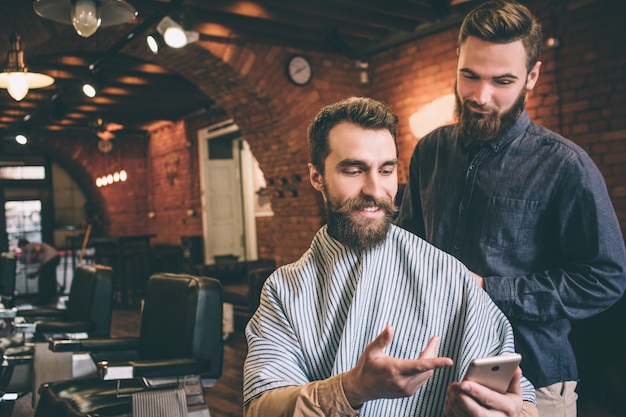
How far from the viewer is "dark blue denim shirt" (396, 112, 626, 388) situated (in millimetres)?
1257

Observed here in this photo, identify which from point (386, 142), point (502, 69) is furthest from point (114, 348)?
point (502, 69)

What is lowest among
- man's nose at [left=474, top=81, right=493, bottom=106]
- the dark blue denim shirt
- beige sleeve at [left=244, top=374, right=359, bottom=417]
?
beige sleeve at [left=244, top=374, right=359, bottom=417]

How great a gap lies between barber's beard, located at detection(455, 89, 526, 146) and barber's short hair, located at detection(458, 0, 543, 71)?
110 mm

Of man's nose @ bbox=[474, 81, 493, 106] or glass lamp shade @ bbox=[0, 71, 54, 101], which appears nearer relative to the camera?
man's nose @ bbox=[474, 81, 493, 106]

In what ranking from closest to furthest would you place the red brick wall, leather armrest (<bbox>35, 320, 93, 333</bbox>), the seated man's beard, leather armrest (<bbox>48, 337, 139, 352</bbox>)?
the seated man's beard < leather armrest (<bbox>48, 337, 139, 352</bbox>) < leather armrest (<bbox>35, 320, 93, 333</bbox>) < the red brick wall

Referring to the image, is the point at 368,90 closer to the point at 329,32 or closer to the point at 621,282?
the point at 329,32

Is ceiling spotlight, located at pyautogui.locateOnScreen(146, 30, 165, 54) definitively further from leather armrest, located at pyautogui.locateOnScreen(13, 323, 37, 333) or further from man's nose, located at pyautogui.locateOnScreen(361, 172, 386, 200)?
man's nose, located at pyautogui.locateOnScreen(361, 172, 386, 200)

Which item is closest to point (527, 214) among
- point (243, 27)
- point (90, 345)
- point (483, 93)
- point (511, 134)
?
point (511, 134)

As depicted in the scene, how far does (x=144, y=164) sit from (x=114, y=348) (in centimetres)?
912

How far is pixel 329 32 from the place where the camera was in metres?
5.16

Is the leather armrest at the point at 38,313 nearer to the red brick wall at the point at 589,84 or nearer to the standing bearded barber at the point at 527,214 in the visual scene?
the standing bearded barber at the point at 527,214

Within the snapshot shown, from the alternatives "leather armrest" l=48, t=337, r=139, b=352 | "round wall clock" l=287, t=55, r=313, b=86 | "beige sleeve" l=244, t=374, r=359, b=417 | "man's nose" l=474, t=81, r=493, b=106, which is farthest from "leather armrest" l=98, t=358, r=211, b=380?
"round wall clock" l=287, t=55, r=313, b=86

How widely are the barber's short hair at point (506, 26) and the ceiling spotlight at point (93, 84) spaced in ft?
14.3

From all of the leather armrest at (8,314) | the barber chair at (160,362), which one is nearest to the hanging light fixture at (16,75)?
the leather armrest at (8,314)
